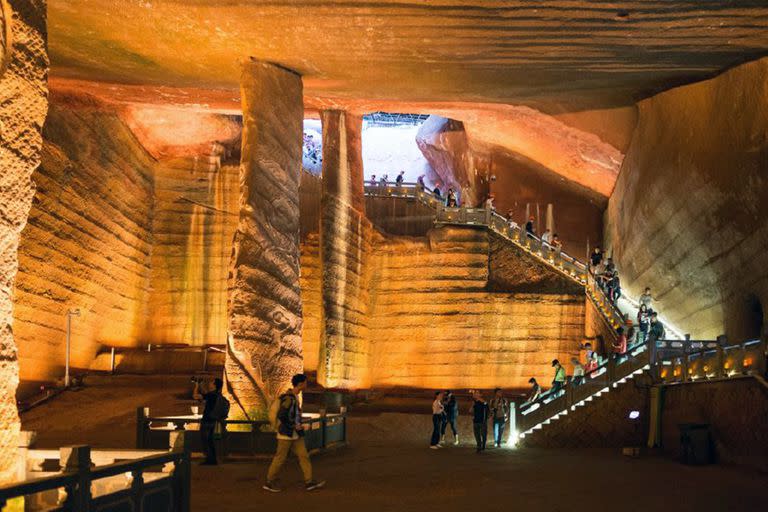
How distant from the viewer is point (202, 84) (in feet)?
66.9

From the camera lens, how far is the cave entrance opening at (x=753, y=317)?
18564 millimetres

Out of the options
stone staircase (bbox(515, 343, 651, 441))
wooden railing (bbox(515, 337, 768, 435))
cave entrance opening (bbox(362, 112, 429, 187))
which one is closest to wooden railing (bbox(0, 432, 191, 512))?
wooden railing (bbox(515, 337, 768, 435))

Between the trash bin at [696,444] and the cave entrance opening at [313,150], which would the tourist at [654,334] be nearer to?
the trash bin at [696,444]

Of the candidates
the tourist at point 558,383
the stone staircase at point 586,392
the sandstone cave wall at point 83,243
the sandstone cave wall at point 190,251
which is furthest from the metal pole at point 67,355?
the tourist at point 558,383

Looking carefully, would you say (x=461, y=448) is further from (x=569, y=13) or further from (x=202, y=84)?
(x=202, y=84)

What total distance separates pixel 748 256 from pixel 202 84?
506 inches

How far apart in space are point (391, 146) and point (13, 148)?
36412mm

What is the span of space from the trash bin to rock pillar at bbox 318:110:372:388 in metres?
11.0

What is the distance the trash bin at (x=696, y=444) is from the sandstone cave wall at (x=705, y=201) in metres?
2.36

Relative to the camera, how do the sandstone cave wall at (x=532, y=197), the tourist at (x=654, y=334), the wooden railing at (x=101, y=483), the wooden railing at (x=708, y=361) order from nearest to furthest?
the wooden railing at (x=101, y=483) → the wooden railing at (x=708, y=361) → the tourist at (x=654, y=334) → the sandstone cave wall at (x=532, y=197)

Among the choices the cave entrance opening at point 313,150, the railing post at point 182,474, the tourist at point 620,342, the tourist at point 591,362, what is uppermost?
the cave entrance opening at point 313,150

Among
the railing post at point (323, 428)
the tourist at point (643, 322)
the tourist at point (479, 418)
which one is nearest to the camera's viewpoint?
the railing post at point (323, 428)

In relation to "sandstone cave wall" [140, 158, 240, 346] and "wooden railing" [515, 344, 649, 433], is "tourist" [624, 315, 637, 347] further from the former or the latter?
"sandstone cave wall" [140, 158, 240, 346]

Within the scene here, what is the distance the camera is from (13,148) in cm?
694
